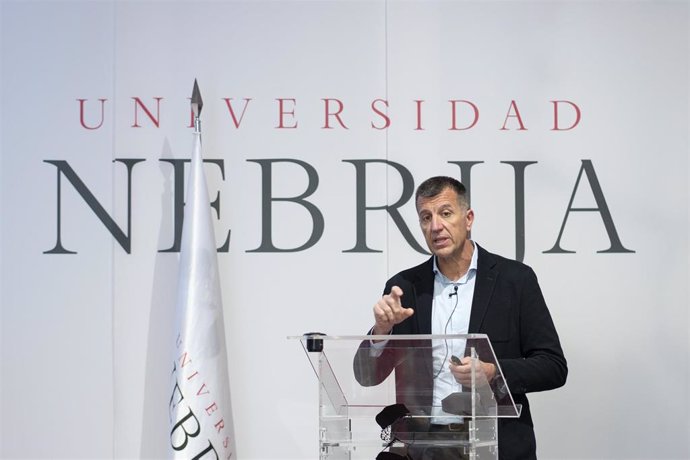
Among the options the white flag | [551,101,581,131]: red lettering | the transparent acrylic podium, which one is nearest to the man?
the transparent acrylic podium

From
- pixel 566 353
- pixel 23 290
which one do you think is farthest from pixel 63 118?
pixel 566 353

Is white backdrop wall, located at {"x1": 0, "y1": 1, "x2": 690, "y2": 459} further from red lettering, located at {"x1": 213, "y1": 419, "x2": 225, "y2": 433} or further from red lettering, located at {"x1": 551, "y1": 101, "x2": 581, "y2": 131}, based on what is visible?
red lettering, located at {"x1": 213, "y1": 419, "x2": 225, "y2": 433}

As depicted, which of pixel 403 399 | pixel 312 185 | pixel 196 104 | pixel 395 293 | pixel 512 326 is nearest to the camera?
pixel 403 399

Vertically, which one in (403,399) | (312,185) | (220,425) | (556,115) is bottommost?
(220,425)

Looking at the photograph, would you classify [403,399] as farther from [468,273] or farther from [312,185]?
[312,185]

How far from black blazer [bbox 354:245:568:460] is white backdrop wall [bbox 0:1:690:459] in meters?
1.08

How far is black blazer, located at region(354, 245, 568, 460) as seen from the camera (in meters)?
3.17

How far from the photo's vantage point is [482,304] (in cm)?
333

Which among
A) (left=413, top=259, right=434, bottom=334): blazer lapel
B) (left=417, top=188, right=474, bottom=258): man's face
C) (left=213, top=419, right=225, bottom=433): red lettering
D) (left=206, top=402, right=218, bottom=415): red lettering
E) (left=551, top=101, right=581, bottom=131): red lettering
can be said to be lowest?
(left=213, top=419, right=225, bottom=433): red lettering

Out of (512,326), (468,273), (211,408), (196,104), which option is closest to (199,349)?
(211,408)

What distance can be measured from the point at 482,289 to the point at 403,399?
777 millimetres

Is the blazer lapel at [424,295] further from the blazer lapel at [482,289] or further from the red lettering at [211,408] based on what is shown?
the red lettering at [211,408]

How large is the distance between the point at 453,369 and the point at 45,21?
2979mm

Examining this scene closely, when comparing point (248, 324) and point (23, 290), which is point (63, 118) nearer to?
point (23, 290)
